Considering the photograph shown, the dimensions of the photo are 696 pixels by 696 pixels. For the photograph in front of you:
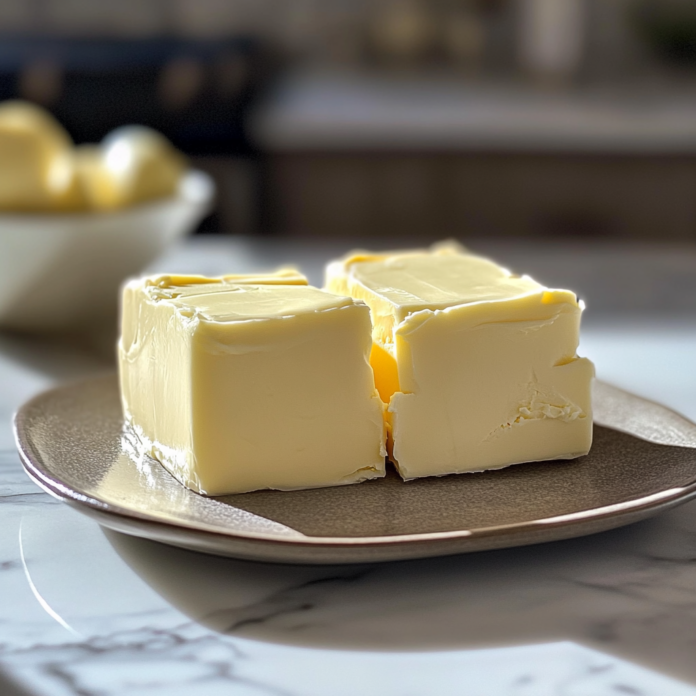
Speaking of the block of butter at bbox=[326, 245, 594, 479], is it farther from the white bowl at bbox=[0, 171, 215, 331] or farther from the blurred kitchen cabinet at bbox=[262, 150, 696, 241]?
the blurred kitchen cabinet at bbox=[262, 150, 696, 241]

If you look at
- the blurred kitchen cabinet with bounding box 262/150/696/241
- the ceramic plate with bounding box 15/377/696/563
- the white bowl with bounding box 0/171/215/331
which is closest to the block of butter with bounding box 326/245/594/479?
the ceramic plate with bounding box 15/377/696/563

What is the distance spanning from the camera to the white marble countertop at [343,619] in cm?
52

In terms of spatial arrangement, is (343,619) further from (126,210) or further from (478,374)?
(126,210)

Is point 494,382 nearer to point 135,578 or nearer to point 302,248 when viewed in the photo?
point 135,578

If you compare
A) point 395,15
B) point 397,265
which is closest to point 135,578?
point 397,265

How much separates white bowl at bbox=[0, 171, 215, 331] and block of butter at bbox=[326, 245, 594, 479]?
1.67 feet

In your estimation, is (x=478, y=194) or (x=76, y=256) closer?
(x=76, y=256)

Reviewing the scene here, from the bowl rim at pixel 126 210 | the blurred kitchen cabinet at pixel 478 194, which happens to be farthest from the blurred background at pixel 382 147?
the bowl rim at pixel 126 210

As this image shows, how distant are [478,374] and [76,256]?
62 centimetres

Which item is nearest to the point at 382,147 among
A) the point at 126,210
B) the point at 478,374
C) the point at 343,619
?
the point at 126,210

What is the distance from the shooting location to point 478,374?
29.1 inches

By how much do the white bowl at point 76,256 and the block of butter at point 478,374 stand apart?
0.51 metres

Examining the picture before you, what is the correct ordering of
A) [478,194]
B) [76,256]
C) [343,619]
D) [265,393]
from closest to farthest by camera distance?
[343,619]
[265,393]
[76,256]
[478,194]

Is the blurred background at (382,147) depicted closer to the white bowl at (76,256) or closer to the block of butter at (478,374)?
the white bowl at (76,256)
